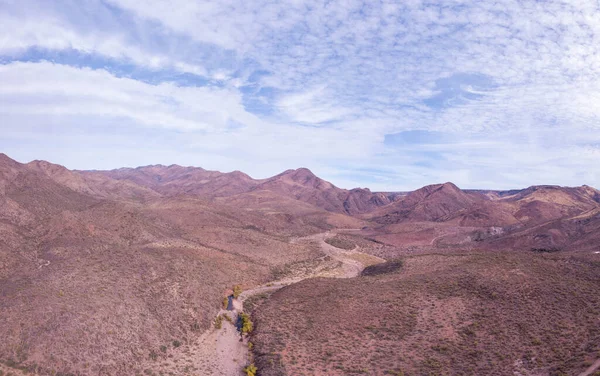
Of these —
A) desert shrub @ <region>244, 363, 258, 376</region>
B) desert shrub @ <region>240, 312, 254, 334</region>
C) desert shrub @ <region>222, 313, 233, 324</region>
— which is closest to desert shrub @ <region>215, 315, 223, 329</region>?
desert shrub @ <region>222, 313, 233, 324</region>

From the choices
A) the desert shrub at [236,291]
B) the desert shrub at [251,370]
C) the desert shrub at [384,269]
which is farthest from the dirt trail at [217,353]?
the desert shrub at [384,269]

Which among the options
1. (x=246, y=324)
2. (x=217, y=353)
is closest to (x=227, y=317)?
(x=246, y=324)

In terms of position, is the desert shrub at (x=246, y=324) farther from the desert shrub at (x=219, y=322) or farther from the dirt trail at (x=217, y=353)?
the desert shrub at (x=219, y=322)

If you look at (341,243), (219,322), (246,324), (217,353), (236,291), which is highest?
(341,243)

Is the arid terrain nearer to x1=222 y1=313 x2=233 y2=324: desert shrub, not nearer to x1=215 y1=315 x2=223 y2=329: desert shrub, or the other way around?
x1=215 y1=315 x2=223 y2=329: desert shrub

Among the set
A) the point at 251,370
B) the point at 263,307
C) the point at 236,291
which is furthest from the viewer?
the point at 236,291

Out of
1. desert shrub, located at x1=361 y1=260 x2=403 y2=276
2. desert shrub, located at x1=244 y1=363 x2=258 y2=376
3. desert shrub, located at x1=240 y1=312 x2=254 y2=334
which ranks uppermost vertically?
desert shrub, located at x1=361 y1=260 x2=403 y2=276

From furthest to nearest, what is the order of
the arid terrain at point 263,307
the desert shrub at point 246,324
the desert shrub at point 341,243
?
the desert shrub at point 341,243
the desert shrub at point 246,324
the arid terrain at point 263,307

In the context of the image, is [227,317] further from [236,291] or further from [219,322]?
[236,291]

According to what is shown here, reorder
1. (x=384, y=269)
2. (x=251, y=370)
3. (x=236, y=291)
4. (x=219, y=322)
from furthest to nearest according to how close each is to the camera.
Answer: (x=384, y=269), (x=236, y=291), (x=219, y=322), (x=251, y=370)

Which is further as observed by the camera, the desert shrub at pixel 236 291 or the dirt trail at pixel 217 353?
the desert shrub at pixel 236 291

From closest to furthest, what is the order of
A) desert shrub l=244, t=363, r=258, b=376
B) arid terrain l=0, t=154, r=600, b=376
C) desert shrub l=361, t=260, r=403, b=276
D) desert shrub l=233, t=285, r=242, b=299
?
1. arid terrain l=0, t=154, r=600, b=376
2. desert shrub l=244, t=363, r=258, b=376
3. desert shrub l=233, t=285, r=242, b=299
4. desert shrub l=361, t=260, r=403, b=276

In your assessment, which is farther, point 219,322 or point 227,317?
point 227,317

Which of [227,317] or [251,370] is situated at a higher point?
[227,317]
